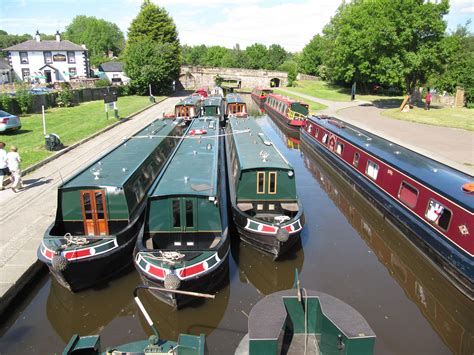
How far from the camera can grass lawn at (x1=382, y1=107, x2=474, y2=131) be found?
94.5 ft

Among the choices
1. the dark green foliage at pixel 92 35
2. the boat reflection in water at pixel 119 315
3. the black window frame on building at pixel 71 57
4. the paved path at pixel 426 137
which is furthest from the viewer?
the dark green foliage at pixel 92 35

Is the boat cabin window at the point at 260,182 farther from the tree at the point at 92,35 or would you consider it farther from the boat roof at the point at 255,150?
the tree at the point at 92,35

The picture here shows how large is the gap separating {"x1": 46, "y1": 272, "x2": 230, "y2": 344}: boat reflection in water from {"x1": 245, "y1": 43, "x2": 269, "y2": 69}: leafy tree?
104m

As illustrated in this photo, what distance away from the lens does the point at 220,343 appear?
26.0ft

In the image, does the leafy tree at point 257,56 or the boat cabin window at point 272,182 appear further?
the leafy tree at point 257,56

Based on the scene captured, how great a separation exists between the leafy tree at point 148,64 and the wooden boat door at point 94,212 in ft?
140

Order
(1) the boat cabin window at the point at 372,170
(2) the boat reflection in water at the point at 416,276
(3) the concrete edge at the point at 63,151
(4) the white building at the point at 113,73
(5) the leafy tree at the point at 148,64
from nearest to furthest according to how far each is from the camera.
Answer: (2) the boat reflection in water at the point at 416,276 → (1) the boat cabin window at the point at 372,170 → (3) the concrete edge at the point at 63,151 → (5) the leafy tree at the point at 148,64 → (4) the white building at the point at 113,73

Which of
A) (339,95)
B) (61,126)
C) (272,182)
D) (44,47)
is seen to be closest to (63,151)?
(61,126)

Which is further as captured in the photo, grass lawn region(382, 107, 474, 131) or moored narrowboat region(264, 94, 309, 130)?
moored narrowboat region(264, 94, 309, 130)

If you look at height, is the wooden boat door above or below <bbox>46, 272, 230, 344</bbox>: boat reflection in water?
above

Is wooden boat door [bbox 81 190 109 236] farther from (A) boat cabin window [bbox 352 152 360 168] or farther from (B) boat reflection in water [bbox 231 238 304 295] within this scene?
(A) boat cabin window [bbox 352 152 360 168]

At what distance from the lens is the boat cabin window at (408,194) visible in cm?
1218

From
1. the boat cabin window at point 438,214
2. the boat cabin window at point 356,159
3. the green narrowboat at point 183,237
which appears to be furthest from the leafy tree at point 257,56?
the boat cabin window at point 438,214

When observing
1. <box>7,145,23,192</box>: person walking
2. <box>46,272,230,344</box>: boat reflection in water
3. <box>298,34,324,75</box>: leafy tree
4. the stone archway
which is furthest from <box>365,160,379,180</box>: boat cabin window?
<box>298,34,324,75</box>: leafy tree
